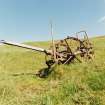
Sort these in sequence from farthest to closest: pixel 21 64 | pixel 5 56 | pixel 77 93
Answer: pixel 5 56 < pixel 21 64 < pixel 77 93

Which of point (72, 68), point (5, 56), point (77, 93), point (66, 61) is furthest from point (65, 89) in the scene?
point (5, 56)

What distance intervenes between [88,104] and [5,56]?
29.8m

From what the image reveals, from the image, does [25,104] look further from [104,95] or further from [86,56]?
[86,56]

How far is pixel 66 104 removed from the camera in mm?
8539

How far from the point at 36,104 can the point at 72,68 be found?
7334 mm

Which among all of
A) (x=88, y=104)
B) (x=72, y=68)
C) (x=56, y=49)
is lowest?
(x=88, y=104)

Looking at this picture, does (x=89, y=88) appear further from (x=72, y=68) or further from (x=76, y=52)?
(x=76, y=52)

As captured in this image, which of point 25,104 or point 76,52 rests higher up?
point 76,52

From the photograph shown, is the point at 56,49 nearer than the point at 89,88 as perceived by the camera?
No

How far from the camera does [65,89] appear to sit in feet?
31.7

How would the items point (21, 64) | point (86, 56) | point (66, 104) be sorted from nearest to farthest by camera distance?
point (66, 104)
point (86, 56)
point (21, 64)

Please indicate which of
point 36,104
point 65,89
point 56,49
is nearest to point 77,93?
point 65,89

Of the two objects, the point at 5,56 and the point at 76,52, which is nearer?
Answer: the point at 76,52

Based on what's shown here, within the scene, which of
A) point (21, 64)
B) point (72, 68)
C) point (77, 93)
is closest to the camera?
point (77, 93)
